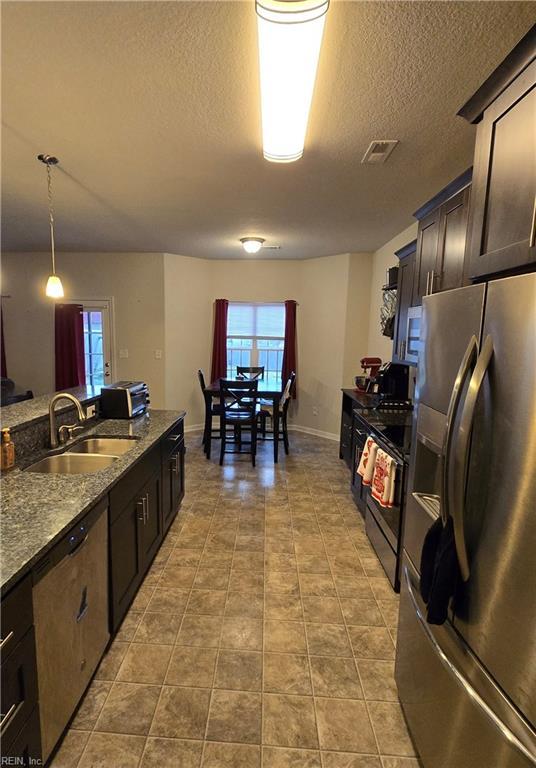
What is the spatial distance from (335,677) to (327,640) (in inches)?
8.4

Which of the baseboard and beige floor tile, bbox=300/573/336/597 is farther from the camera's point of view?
the baseboard

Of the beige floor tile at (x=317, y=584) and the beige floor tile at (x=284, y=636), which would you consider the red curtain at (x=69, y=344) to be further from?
the beige floor tile at (x=284, y=636)

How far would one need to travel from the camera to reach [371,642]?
6.41 feet

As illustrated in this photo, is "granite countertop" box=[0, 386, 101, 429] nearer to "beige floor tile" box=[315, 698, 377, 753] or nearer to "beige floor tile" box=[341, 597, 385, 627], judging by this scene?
"beige floor tile" box=[315, 698, 377, 753]

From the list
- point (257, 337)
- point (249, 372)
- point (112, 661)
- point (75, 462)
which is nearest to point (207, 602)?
point (112, 661)

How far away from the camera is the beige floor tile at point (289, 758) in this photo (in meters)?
1.38

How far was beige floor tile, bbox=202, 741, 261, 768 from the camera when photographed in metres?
1.37

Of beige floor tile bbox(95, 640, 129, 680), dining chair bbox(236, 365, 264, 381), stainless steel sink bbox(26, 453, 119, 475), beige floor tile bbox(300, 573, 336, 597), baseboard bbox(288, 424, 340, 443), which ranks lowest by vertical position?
beige floor tile bbox(95, 640, 129, 680)

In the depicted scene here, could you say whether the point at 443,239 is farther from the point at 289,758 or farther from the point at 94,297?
the point at 94,297

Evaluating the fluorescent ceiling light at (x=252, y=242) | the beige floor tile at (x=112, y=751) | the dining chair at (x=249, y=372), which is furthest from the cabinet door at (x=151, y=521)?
the dining chair at (x=249, y=372)

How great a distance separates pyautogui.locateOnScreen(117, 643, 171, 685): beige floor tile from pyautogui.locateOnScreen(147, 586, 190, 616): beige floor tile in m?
0.25

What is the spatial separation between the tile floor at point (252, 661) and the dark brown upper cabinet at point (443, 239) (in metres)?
2.00

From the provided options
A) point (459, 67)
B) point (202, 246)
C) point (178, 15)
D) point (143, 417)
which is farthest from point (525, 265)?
point (202, 246)

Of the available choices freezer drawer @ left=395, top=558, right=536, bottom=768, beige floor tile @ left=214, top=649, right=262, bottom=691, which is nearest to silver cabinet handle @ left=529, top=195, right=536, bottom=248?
freezer drawer @ left=395, top=558, right=536, bottom=768
